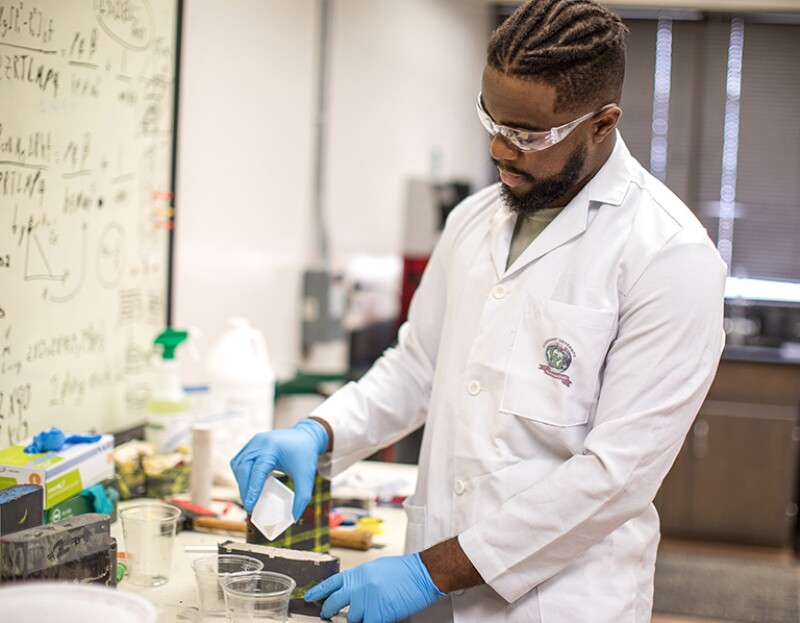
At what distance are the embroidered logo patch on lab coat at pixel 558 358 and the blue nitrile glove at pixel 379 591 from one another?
13.5 inches

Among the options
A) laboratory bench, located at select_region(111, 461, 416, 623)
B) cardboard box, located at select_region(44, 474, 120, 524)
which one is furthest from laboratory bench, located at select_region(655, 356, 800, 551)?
cardboard box, located at select_region(44, 474, 120, 524)

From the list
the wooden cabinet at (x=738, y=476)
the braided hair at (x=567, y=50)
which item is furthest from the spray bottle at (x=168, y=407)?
the wooden cabinet at (x=738, y=476)

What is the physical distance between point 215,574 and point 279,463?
24cm

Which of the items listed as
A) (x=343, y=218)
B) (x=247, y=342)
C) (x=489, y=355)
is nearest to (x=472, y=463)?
(x=489, y=355)

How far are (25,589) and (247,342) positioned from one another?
1.25 meters

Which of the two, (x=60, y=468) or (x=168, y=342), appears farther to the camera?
(x=168, y=342)

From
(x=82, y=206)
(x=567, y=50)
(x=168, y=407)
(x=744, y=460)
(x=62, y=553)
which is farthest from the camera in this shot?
(x=744, y=460)

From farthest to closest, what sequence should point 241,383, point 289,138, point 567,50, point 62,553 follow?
point 289,138, point 241,383, point 567,50, point 62,553

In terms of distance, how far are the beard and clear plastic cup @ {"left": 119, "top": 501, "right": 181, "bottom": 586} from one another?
2.44 ft

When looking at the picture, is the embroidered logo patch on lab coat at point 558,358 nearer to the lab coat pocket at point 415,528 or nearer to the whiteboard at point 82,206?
the lab coat pocket at point 415,528

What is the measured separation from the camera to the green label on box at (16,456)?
1.51m

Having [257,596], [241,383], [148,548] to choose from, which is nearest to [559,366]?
[257,596]

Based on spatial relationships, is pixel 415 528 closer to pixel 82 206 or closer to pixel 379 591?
pixel 379 591

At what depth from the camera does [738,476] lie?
447 centimetres
